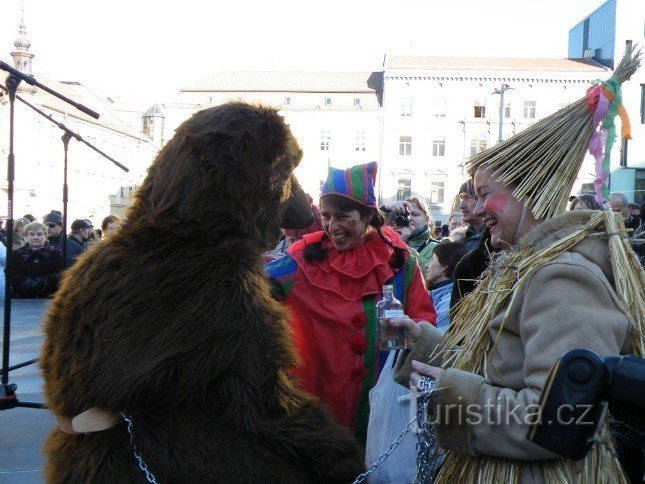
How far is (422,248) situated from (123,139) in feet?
→ 147

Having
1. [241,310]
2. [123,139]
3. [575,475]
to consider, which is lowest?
[575,475]

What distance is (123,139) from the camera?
47875 millimetres

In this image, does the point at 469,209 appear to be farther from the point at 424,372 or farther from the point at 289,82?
the point at 289,82

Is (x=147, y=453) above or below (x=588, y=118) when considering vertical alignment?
below

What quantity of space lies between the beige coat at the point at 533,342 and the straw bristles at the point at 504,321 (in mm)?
30

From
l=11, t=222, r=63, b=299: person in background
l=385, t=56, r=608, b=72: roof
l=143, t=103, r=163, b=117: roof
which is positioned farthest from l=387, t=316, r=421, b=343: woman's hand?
l=143, t=103, r=163, b=117: roof

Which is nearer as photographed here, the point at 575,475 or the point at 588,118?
the point at 575,475

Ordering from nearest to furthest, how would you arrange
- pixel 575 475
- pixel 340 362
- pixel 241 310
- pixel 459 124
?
pixel 575 475, pixel 241 310, pixel 340 362, pixel 459 124

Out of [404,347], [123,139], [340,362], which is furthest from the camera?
[123,139]

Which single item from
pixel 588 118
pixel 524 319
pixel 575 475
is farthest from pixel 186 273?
pixel 588 118

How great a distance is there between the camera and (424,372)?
2102 mm

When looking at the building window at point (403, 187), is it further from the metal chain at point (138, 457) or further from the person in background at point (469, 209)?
Result: the metal chain at point (138, 457)

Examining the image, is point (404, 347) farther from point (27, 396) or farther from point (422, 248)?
point (27, 396)

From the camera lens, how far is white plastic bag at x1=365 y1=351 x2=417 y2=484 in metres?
2.80
